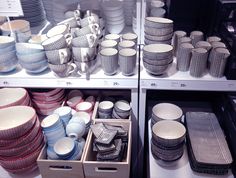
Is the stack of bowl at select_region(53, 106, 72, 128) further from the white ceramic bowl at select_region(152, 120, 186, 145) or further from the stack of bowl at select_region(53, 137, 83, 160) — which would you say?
the white ceramic bowl at select_region(152, 120, 186, 145)

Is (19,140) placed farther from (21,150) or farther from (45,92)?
(45,92)

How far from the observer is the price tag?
1.01m

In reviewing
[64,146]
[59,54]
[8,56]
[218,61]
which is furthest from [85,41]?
[218,61]

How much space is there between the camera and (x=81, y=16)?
1235 millimetres

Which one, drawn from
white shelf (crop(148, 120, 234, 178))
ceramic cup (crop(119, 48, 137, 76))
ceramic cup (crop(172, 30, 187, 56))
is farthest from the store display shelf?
white shelf (crop(148, 120, 234, 178))

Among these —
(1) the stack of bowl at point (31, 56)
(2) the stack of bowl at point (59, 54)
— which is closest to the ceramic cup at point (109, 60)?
(2) the stack of bowl at point (59, 54)

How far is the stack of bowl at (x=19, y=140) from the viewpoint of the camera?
94cm

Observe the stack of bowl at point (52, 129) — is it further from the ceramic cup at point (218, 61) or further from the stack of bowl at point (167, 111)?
the ceramic cup at point (218, 61)

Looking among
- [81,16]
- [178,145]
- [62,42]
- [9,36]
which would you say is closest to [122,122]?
[178,145]

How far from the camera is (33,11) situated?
1.32 metres

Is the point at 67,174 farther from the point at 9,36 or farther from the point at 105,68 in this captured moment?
the point at 9,36

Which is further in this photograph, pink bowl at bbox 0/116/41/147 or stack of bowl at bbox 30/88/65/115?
stack of bowl at bbox 30/88/65/115

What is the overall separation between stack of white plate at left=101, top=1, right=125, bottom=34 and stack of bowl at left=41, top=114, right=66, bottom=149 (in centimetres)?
52

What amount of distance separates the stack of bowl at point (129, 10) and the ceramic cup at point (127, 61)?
1.08ft
